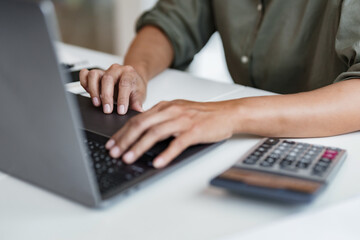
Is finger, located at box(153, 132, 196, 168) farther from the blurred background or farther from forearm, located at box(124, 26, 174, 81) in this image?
the blurred background

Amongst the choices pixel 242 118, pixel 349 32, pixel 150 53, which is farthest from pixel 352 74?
pixel 150 53

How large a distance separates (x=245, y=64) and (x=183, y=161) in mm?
574

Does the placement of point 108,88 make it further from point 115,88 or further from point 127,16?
point 127,16

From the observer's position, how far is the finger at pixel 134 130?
0.56m

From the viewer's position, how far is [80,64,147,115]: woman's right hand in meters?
0.73

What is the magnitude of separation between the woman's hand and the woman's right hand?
0.12 meters

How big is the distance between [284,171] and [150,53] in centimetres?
59

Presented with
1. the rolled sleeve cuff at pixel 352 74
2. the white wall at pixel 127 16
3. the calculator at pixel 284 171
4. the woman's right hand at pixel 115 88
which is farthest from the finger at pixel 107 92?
the white wall at pixel 127 16

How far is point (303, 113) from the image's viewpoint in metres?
0.67

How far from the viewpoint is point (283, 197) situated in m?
0.47

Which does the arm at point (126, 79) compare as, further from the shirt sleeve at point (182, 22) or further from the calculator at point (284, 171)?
the calculator at point (284, 171)

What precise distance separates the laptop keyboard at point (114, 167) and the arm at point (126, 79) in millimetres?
149

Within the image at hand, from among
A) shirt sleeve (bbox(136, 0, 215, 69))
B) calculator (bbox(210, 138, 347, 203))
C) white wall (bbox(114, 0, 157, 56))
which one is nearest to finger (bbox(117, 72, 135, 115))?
calculator (bbox(210, 138, 347, 203))

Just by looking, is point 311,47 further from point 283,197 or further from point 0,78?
point 0,78
